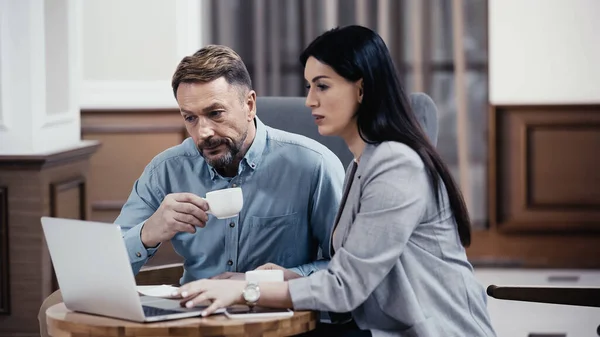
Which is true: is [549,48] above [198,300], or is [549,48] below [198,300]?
above

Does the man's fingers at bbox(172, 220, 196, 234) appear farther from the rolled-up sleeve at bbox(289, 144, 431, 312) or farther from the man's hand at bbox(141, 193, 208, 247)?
the rolled-up sleeve at bbox(289, 144, 431, 312)

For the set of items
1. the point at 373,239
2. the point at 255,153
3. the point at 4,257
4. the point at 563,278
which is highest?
the point at 255,153

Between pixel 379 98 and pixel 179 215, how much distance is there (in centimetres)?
49

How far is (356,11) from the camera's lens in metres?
5.87

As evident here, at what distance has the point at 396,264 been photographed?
2.10m

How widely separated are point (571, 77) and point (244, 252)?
11.8ft

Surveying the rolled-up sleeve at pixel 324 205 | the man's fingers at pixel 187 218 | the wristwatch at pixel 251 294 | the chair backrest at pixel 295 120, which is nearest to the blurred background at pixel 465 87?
the chair backrest at pixel 295 120

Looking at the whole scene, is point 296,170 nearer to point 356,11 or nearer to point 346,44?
point 346,44

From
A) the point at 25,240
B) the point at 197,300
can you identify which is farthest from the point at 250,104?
the point at 25,240

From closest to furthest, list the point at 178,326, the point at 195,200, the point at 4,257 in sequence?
the point at 178,326, the point at 195,200, the point at 4,257

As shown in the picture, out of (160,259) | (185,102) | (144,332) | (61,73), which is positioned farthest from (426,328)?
(160,259)

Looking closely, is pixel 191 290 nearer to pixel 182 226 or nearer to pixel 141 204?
pixel 182 226

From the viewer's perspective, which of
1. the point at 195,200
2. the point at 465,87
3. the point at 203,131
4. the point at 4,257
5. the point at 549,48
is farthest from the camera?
the point at 465,87

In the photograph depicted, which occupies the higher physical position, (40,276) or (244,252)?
(244,252)
